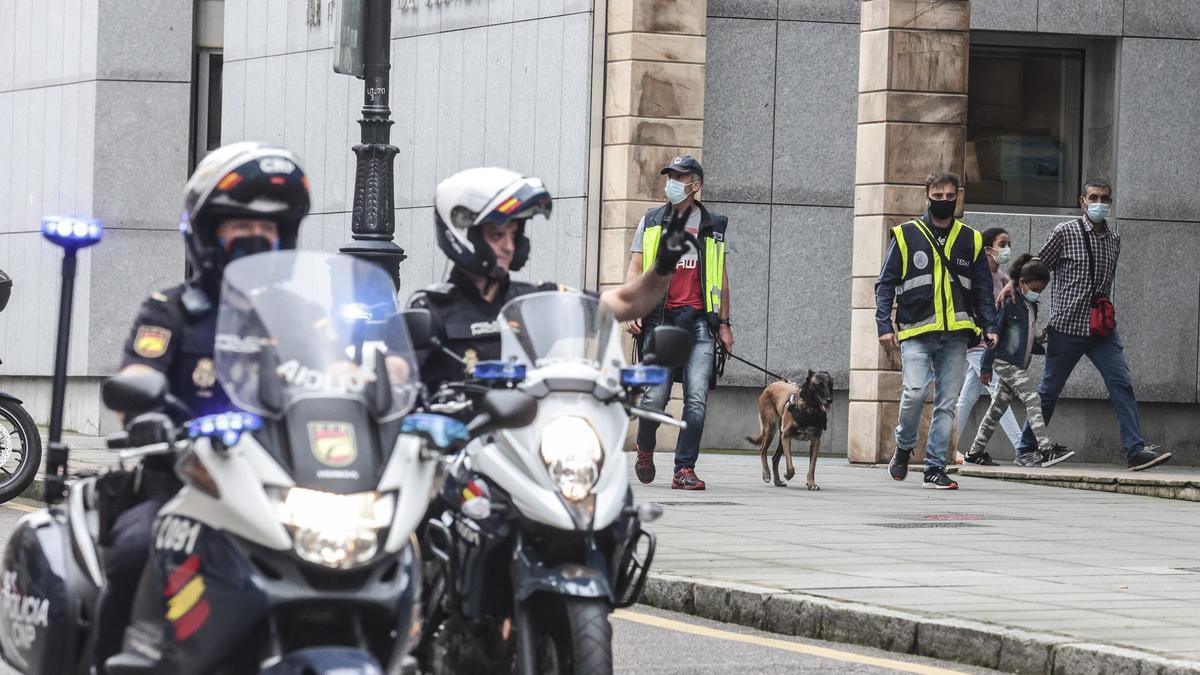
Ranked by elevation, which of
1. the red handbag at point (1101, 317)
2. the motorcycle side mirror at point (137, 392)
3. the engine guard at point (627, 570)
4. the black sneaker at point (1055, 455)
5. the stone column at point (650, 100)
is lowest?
the black sneaker at point (1055, 455)

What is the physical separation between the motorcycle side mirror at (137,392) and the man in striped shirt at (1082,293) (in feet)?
40.3

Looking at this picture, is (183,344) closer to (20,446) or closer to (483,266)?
(483,266)

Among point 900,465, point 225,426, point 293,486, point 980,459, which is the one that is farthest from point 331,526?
point 980,459

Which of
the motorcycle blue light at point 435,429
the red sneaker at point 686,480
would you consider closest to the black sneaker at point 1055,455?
the red sneaker at point 686,480

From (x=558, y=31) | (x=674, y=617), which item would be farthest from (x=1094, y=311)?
(x=674, y=617)

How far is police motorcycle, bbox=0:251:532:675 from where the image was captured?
438cm

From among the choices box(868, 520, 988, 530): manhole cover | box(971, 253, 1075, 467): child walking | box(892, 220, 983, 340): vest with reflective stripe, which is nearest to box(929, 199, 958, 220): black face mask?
box(892, 220, 983, 340): vest with reflective stripe

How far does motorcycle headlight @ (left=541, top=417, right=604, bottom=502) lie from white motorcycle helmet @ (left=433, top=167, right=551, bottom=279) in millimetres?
655

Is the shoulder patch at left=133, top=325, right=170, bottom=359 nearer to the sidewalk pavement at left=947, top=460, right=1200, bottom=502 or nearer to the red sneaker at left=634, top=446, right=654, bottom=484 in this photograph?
the red sneaker at left=634, top=446, right=654, bottom=484

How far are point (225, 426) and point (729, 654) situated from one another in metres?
3.87

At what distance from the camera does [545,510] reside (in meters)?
5.54

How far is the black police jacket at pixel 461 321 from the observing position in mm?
6207

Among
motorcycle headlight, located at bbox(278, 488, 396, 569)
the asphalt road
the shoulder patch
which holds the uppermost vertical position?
the shoulder patch

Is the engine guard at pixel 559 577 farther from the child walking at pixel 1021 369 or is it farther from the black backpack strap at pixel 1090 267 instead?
the child walking at pixel 1021 369
